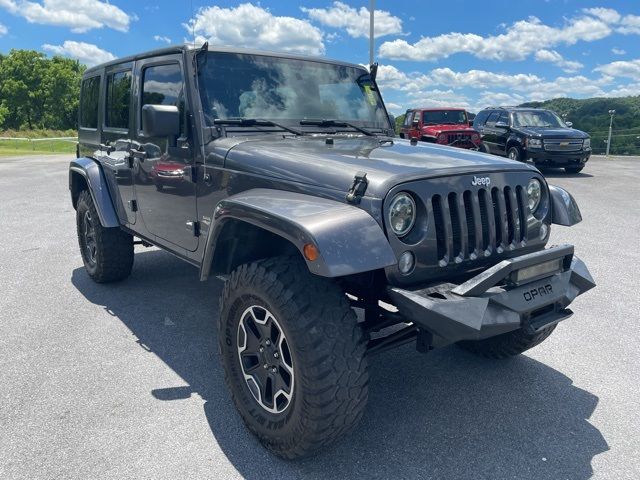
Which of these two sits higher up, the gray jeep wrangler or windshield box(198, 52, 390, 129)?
windshield box(198, 52, 390, 129)

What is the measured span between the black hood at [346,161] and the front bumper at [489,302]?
524 millimetres

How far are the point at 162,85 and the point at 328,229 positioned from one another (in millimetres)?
2245

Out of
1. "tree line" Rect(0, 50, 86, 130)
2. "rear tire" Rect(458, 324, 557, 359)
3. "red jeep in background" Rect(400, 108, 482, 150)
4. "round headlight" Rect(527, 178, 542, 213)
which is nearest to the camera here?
"round headlight" Rect(527, 178, 542, 213)

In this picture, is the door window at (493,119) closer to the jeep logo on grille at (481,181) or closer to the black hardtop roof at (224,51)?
the black hardtop roof at (224,51)

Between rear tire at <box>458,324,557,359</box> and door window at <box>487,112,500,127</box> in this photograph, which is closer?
rear tire at <box>458,324,557,359</box>

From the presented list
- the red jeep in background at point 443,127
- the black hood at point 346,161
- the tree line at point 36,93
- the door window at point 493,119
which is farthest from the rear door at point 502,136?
the tree line at point 36,93

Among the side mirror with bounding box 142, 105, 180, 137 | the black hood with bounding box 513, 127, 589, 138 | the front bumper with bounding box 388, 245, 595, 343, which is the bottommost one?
the front bumper with bounding box 388, 245, 595, 343

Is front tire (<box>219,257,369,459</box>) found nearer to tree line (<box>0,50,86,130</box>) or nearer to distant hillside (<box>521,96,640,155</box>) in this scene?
distant hillside (<box>521,96,640,155</box>)

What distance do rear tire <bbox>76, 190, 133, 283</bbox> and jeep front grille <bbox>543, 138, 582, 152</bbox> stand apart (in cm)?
1165

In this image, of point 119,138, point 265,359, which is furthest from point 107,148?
point 265,359

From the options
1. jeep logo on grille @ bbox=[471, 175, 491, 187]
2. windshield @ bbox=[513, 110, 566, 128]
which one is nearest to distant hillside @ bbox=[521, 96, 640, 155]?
windshield @ bbox=[513, 110, 566, 128]

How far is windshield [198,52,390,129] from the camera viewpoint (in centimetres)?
361

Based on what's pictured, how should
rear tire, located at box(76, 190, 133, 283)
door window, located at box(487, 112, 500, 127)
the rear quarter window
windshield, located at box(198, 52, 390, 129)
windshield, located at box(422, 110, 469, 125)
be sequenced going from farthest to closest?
windshield, located at box(422, 110, 469, 125) → the rear quarter window → door window, located at box(487, 112, 500, 127) → rear tire, located at box(76, 190, 133, 283) → windshield, located at box(198, 52, 390, 129)

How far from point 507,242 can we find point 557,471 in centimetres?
116
